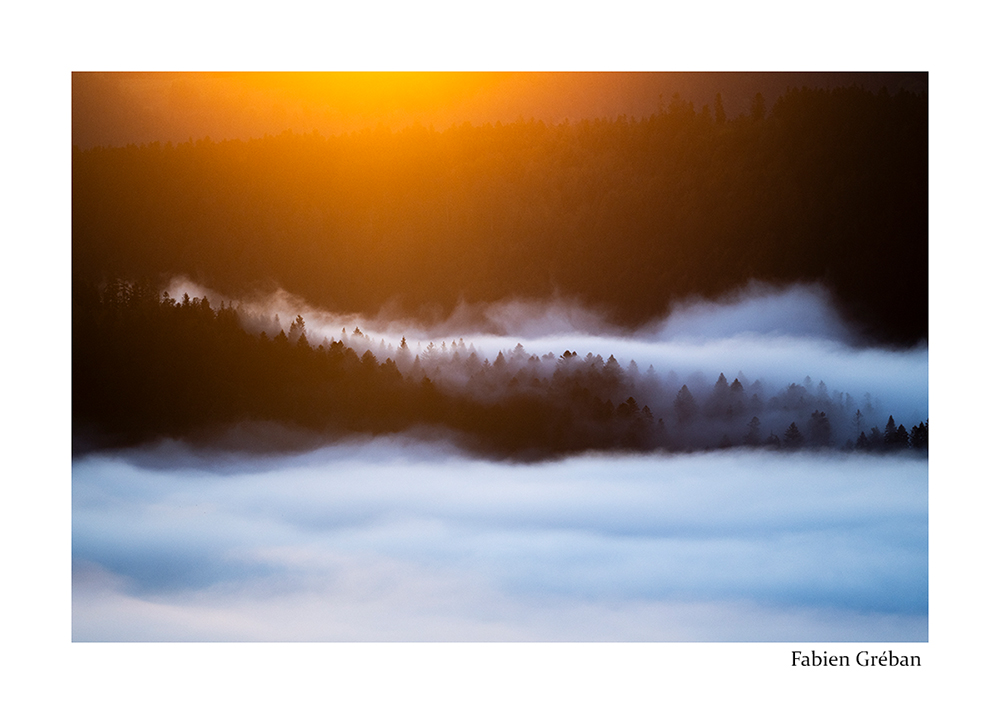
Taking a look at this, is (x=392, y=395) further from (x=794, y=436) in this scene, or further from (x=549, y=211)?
(x=794, y=436)

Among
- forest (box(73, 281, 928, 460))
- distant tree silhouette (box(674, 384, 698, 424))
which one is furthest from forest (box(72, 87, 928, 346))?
distant tree silhouette (box(674, 384, 698, 424))

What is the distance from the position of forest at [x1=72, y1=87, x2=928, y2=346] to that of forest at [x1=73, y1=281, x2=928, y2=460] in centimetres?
18

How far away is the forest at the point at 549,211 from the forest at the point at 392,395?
18cm

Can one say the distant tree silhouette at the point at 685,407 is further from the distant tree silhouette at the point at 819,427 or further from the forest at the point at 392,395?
the distant tree silhouette at the point at 819,427

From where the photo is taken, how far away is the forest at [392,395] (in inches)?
115

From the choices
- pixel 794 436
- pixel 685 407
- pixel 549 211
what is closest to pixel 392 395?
pixel 549 211

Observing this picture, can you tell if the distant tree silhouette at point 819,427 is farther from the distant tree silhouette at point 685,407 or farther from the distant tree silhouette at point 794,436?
the distant tree silhouette at point 685,407

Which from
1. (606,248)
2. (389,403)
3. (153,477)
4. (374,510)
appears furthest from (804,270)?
(153,477)

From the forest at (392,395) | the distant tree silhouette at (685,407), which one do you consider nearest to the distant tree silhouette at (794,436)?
the forest at (392,395)

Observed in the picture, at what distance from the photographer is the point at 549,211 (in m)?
2.97

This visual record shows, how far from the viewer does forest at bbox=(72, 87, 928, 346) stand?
9.55 ft

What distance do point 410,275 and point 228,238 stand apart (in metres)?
0.74

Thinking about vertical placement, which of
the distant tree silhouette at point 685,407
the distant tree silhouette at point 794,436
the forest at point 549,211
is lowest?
the distant tree silhouette at point 794,436

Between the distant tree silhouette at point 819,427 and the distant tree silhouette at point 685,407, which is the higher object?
the distant tree silhouette at point 685,407
